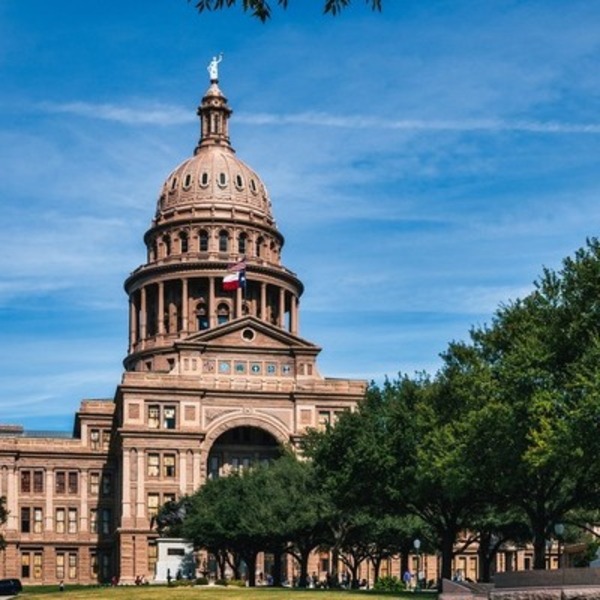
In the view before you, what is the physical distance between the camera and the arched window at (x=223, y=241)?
151625 millimetres

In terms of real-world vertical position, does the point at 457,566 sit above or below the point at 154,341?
below

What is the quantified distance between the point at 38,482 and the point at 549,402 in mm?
91486

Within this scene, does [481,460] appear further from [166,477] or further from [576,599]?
[166,477]

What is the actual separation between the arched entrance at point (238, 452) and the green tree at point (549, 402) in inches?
2727

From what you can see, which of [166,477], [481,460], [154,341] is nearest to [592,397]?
[481,460]

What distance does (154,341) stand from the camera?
5782 inches

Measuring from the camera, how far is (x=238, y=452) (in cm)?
12888

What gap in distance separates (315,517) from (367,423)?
18.2 m

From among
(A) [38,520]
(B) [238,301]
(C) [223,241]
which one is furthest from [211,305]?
(A) [38,520]

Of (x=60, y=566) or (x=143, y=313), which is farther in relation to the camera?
(x=143, y=313)

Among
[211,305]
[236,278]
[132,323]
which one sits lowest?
[132,323]

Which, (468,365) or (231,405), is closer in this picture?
(468,365)

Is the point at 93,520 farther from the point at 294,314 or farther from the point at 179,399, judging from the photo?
the point at 294,314

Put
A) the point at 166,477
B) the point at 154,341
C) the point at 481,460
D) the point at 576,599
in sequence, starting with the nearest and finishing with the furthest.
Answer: the point at 576,599 < the point at 481,460 < the point at 166,477 < the point at 154,341
